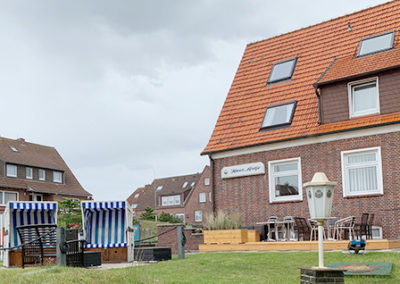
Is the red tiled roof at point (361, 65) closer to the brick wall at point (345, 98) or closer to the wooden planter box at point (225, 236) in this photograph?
the brick wall at point (345, 98)

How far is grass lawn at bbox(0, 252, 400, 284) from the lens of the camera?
10.0 m

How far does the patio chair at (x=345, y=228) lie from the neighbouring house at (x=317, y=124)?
696 millimetres

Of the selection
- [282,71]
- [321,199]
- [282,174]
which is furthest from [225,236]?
[321,199]

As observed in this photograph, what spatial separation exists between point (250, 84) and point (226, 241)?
7.89 m

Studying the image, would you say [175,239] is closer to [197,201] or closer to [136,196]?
[197,201]

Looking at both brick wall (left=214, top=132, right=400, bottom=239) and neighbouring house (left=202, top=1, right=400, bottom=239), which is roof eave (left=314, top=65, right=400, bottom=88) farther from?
brick wall (left=214, top=132, right=400, bottom=239)

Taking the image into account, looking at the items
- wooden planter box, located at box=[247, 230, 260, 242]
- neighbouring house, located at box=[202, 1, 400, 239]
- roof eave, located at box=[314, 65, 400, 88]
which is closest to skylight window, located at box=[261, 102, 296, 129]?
neighbouring house, located at box=[202, 1, 400, 239]

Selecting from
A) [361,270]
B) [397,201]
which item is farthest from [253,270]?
[397,201]

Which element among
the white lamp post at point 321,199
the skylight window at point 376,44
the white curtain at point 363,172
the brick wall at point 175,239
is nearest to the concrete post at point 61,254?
the white lamp post at point 321,199

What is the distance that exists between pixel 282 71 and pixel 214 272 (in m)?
13.0

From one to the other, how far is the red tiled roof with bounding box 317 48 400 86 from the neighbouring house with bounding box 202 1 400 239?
5 centimetres

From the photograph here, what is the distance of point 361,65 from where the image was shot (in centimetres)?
1905

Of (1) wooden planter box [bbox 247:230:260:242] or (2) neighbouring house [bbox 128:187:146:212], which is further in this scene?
(2) neighbouring house [bbox 128:187:146:212]

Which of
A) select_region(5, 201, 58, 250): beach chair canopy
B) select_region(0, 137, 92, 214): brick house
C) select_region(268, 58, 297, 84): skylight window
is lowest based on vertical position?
select_region(5, 201, 58, 250): beach chair canopy
